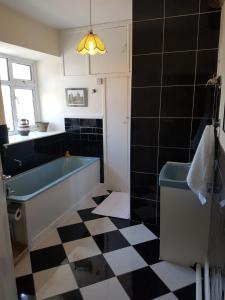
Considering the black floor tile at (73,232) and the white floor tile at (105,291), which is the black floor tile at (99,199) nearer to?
the black floor tile at (73,232)

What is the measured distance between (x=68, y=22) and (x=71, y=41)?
Answer: 321mm

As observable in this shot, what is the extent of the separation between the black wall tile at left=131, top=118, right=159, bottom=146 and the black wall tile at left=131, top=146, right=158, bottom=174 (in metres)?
0.07

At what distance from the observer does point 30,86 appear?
146 inches

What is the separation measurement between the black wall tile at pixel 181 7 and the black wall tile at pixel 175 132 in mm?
1008

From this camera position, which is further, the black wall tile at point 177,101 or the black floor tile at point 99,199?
the black floor tile at point 99,199

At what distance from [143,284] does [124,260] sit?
301 millimetres

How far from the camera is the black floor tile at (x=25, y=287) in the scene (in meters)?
1.68

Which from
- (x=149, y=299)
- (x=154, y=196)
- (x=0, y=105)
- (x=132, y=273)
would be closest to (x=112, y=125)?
(x=154, y=196)

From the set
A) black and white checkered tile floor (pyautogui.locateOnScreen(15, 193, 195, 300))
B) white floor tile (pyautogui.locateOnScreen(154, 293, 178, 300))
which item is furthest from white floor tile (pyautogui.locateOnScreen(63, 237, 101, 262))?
white floor tile (pyautogui.locateOnScreen(154, 293, 178, 300))

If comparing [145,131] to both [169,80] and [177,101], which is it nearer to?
[177,101]

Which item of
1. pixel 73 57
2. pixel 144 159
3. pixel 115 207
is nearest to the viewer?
pixel 144 159

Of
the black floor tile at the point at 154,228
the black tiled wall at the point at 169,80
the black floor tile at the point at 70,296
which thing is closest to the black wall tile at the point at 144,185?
the black tiled wall at the point at 169,80

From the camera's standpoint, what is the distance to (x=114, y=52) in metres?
3.25

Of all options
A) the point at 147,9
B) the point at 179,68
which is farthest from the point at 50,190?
the point at 147,9
